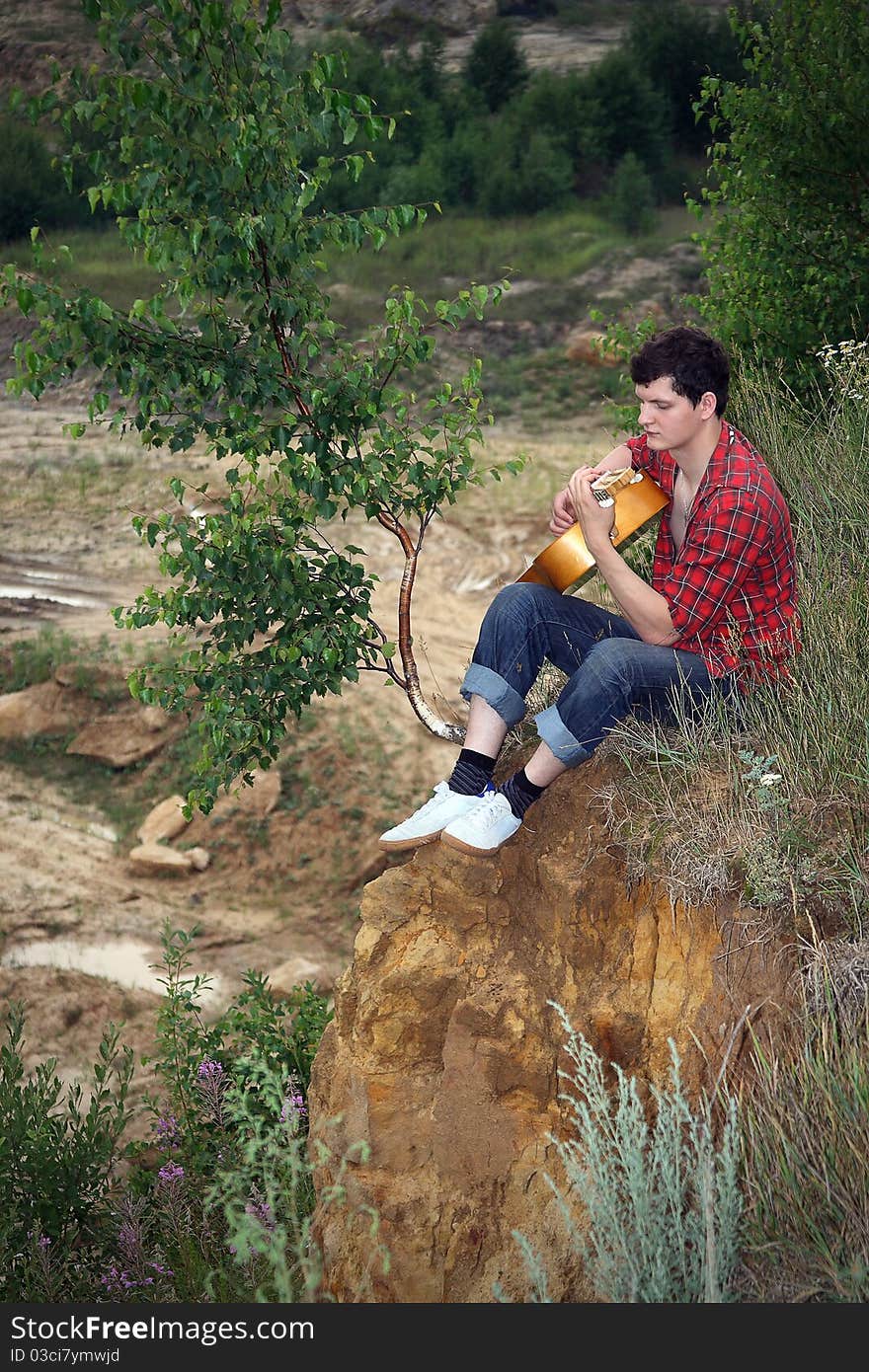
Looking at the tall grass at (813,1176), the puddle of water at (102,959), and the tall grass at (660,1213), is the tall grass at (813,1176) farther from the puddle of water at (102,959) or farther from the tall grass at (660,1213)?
the puddle of water at (102,959)

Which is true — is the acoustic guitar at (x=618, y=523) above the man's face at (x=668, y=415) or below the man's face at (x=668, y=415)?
below

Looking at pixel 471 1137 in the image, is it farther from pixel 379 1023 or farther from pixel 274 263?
→ pixel 274 263

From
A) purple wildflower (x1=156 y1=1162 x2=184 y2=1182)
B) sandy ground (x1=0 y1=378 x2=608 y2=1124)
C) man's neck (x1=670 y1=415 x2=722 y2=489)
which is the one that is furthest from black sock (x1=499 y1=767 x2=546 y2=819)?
sandy ground (x1=0 y1=378 x2=608 y2=1124)

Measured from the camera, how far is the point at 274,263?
3.91 m

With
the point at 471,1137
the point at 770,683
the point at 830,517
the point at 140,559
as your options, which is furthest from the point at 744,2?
the point at 471,1137

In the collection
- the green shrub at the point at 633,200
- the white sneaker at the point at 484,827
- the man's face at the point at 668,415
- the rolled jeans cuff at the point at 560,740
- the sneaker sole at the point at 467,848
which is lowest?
the green shrub at the point at 633,200

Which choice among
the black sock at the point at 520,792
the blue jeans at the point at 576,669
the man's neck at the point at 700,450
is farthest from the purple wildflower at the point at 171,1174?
the man's neck at the point at 700,450

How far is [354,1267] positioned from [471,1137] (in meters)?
0.53

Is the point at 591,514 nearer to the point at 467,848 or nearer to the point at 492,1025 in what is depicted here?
the point at 467,848

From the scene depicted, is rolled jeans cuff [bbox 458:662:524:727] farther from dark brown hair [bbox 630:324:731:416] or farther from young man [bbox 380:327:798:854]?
dark brown hair [bbox 630:324:731:416]

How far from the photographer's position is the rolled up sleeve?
3105 millimetres

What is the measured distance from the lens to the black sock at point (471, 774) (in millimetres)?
3340

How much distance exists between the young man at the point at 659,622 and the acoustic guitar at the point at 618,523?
88 mm

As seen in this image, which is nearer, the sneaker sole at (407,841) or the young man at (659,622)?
the young man at (659,622)
